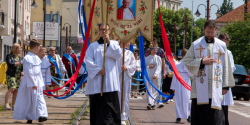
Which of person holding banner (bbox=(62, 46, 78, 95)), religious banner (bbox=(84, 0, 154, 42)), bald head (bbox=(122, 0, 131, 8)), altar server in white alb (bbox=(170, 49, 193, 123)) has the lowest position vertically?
altar server in white alb (bbox=(170, 49, 193, 123))

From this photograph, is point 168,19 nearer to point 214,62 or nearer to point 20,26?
point 20,26

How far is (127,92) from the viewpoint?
9.15 metres

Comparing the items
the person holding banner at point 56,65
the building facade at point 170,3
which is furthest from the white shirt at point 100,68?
the building facade at point 170,3

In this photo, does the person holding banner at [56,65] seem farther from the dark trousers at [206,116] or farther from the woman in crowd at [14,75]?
the dark trousers at [206,116]

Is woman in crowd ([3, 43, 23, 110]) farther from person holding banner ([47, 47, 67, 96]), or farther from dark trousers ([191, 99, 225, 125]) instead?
dark trousers ([191, 99, 225, 125])

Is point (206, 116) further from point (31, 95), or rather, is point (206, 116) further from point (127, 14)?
point (31, 95)

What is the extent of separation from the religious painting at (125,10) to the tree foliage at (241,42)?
18.0 metres

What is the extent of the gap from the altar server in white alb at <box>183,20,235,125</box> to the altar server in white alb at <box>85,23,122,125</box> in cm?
145

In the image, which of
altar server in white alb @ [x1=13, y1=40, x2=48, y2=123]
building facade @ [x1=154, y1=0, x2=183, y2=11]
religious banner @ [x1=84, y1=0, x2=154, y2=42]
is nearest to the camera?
altar server in white alb @ [x1=13, y1=40, x2=48, y2=123]

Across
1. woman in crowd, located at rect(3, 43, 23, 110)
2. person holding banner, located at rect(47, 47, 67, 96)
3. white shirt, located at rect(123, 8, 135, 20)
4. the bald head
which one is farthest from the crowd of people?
person holding banner, located at rect(47, 47, 67, 96)

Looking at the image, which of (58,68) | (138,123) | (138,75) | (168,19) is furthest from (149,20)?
(168,19)

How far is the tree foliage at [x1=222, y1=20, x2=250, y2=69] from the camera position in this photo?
26014 mm

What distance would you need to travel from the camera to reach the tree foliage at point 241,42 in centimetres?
2601

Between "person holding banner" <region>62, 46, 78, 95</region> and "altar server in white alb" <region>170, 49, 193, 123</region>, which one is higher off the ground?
"person holding banner" <region>62, 46, 78, 95</region>
